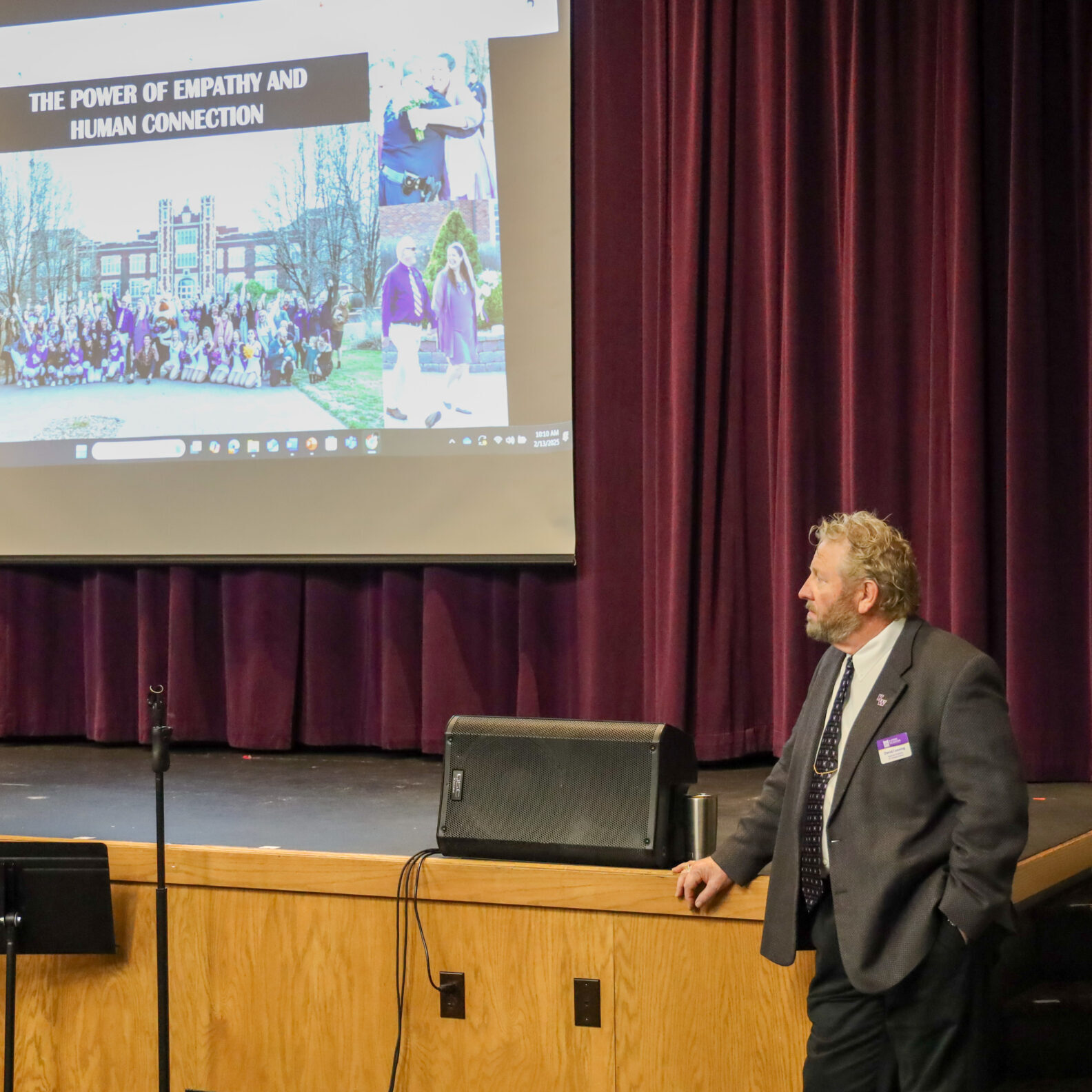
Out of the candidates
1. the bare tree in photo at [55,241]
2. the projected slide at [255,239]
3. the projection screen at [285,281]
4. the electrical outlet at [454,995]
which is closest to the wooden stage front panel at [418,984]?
the electrical outlet at [454,995]

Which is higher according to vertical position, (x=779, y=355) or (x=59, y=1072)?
(x=779, y=355)

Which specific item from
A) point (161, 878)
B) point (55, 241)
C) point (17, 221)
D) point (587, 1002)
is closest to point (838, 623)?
point (587, 1002)

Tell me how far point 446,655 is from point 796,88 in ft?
7.25

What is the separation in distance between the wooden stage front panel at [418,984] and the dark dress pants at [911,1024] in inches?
13.4

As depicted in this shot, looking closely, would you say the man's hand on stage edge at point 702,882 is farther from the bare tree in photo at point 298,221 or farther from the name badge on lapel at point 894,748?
the bare tree in photo at point 298,221

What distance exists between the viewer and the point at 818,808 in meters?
2.18

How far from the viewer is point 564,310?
444 cm

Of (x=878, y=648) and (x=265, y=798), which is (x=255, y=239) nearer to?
(x=265, y=798)

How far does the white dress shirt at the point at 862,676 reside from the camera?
216cm

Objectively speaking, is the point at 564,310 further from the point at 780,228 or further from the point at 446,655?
the point at 446,655

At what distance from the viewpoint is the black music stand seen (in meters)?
2.73

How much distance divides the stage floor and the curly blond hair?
35.2 inches

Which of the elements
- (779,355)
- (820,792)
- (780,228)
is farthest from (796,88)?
(820,792)

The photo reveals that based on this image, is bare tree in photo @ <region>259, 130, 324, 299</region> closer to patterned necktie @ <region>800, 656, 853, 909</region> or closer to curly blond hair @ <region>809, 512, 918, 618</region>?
curly blond hair @ <region>809, 512, 918, 618</region>
